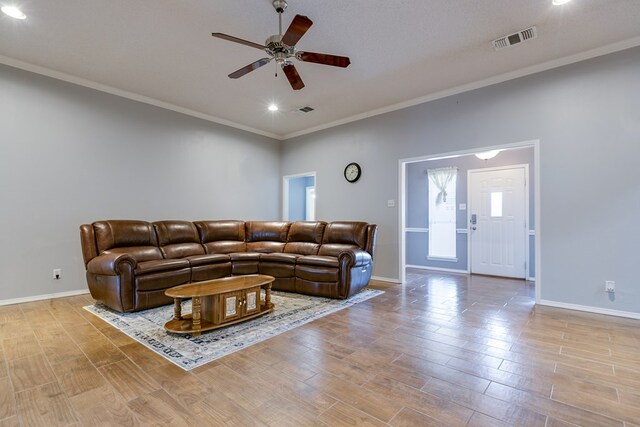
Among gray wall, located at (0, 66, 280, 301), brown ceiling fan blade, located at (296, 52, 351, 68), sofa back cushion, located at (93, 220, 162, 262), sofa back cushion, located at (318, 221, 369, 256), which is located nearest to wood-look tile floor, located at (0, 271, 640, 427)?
sofa back cushion, located at (93, 220, 162, 262)

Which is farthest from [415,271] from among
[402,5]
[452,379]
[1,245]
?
[1,245]

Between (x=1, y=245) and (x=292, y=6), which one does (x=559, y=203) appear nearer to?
(x=292, y=6)

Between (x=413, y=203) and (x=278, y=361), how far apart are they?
5.29 m

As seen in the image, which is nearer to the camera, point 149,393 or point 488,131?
point 149,393

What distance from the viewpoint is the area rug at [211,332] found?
2.34 metres

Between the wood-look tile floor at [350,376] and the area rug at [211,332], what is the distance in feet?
0.36

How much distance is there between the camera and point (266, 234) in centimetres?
541

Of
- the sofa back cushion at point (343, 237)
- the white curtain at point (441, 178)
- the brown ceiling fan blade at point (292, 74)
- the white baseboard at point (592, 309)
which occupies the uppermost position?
the brown ceiling fan blade at point (292, 74)

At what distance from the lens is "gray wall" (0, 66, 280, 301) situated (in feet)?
12.0

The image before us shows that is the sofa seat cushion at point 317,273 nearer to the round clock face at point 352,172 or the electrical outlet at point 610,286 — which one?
the round clock face at point 352,172

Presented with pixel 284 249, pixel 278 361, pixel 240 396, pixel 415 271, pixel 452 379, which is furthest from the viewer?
pixel 415 271

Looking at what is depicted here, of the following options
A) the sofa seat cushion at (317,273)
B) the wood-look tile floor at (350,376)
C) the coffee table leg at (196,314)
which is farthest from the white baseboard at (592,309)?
the coffee table leg at (196,314)

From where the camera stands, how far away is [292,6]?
2662mm

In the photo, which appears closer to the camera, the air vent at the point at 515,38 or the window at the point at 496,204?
the air vent at the point at 515,38
